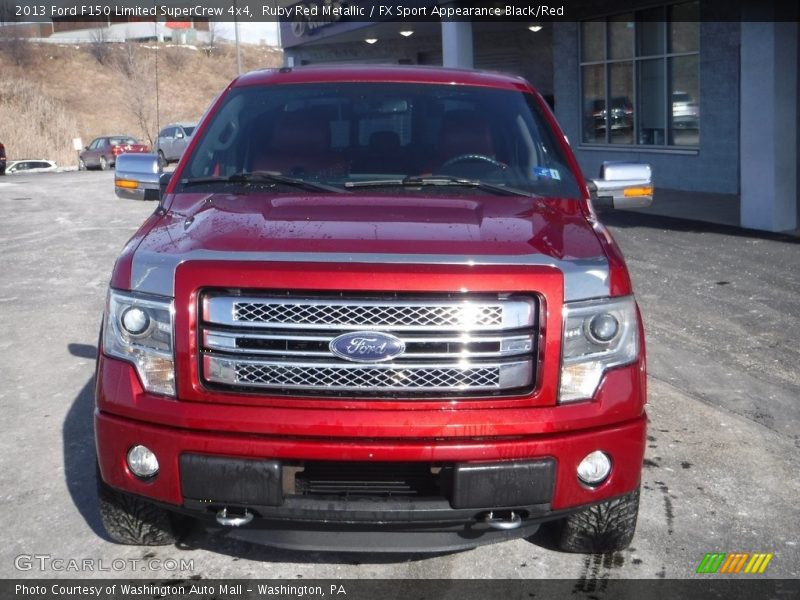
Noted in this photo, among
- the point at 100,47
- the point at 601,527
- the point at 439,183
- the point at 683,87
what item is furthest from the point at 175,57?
the point at 601,527

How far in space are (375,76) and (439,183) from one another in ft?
3.27

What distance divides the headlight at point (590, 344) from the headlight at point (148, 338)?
4.29ft

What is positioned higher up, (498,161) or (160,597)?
(498,161)

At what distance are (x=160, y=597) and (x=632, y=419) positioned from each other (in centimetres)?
179

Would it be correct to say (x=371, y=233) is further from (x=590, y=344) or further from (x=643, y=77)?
(x=643, y=77)

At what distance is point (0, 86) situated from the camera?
57.7 metres

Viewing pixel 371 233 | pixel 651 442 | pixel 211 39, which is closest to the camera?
pixel 371 233

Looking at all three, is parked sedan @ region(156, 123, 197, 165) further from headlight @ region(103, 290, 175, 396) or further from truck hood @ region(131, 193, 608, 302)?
headlight @ region(103, 290, 175, 396)

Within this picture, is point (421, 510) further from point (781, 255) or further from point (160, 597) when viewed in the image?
point (781, 255)

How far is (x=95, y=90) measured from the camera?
69.8 metres

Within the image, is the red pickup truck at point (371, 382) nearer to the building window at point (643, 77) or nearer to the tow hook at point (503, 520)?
the tow hook at point (503, 520)

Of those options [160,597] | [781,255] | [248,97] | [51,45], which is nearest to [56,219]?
[781,255]

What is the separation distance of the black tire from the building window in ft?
48.2
